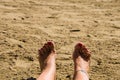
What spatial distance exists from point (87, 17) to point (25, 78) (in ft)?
5.51

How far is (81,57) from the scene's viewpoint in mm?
2812

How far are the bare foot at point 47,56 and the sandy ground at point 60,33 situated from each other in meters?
0.07

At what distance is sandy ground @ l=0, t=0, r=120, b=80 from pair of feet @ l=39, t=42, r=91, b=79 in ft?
0.23

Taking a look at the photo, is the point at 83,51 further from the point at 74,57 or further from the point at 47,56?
the point at 47,56

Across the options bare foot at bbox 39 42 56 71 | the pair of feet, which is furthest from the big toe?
bare foot at bbox 39 42 56 71

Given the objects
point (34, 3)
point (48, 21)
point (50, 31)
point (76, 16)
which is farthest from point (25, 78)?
point (34, 3)

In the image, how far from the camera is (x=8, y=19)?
12.2ft

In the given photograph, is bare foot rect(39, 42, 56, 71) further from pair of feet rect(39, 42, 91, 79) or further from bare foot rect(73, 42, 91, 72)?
bare foot rect(73, 42, 91, 72)

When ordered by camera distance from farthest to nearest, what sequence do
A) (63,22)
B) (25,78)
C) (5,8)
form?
(5,8), (63,22), (25,78)

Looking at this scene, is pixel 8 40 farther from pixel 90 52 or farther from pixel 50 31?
pixel 90 52

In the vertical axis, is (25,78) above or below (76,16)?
below

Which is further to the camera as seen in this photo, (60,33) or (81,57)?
(60,33)

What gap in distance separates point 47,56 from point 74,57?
0.26 m

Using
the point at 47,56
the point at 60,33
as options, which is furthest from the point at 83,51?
the point at 60,33
